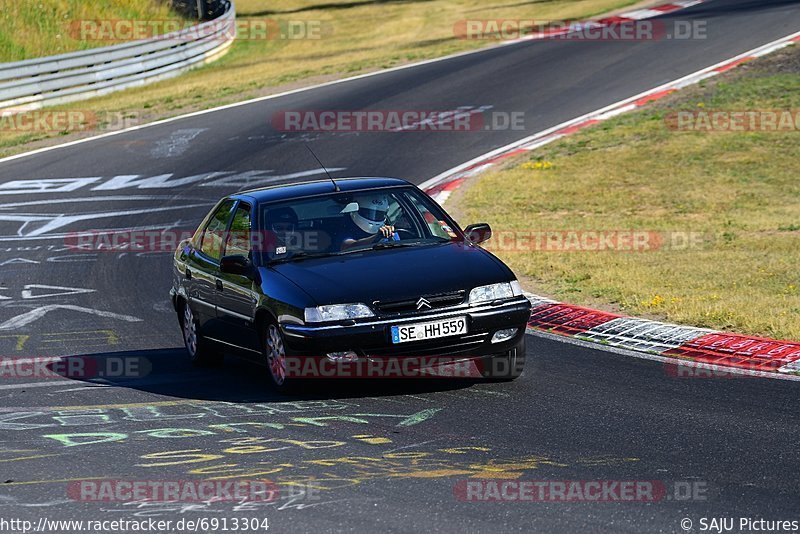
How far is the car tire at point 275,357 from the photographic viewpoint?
8.96 metres

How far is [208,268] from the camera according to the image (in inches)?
411

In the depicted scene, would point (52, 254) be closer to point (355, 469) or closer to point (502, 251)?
point (502, 251)

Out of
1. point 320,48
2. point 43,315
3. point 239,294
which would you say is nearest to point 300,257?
point 239,294

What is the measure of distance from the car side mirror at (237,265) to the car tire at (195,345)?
997 millimetres

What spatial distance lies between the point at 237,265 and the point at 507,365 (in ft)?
7.02

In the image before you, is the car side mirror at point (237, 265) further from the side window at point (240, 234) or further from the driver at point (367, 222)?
the driver at point (367, 222)

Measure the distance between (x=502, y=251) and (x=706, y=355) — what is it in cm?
554

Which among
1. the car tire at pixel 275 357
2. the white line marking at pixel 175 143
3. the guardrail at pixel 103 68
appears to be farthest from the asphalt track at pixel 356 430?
the guardrail at pixel 103 68

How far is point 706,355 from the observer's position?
981 centimetres

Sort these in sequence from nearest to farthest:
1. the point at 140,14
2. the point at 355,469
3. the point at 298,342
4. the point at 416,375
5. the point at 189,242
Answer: the point at 355,469
the point at 298,342
the point at 416,375
the point at 189,242
the point at 140,14

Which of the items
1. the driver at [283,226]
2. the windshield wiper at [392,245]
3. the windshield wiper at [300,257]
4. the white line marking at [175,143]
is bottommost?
the white line marking at [175,143]

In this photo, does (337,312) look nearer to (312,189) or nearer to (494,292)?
(494,292)

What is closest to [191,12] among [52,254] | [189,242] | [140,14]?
[140,14]

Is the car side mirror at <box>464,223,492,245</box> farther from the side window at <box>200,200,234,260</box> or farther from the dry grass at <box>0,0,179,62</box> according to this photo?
the dry grass at <box>0,0,179,62</box>
